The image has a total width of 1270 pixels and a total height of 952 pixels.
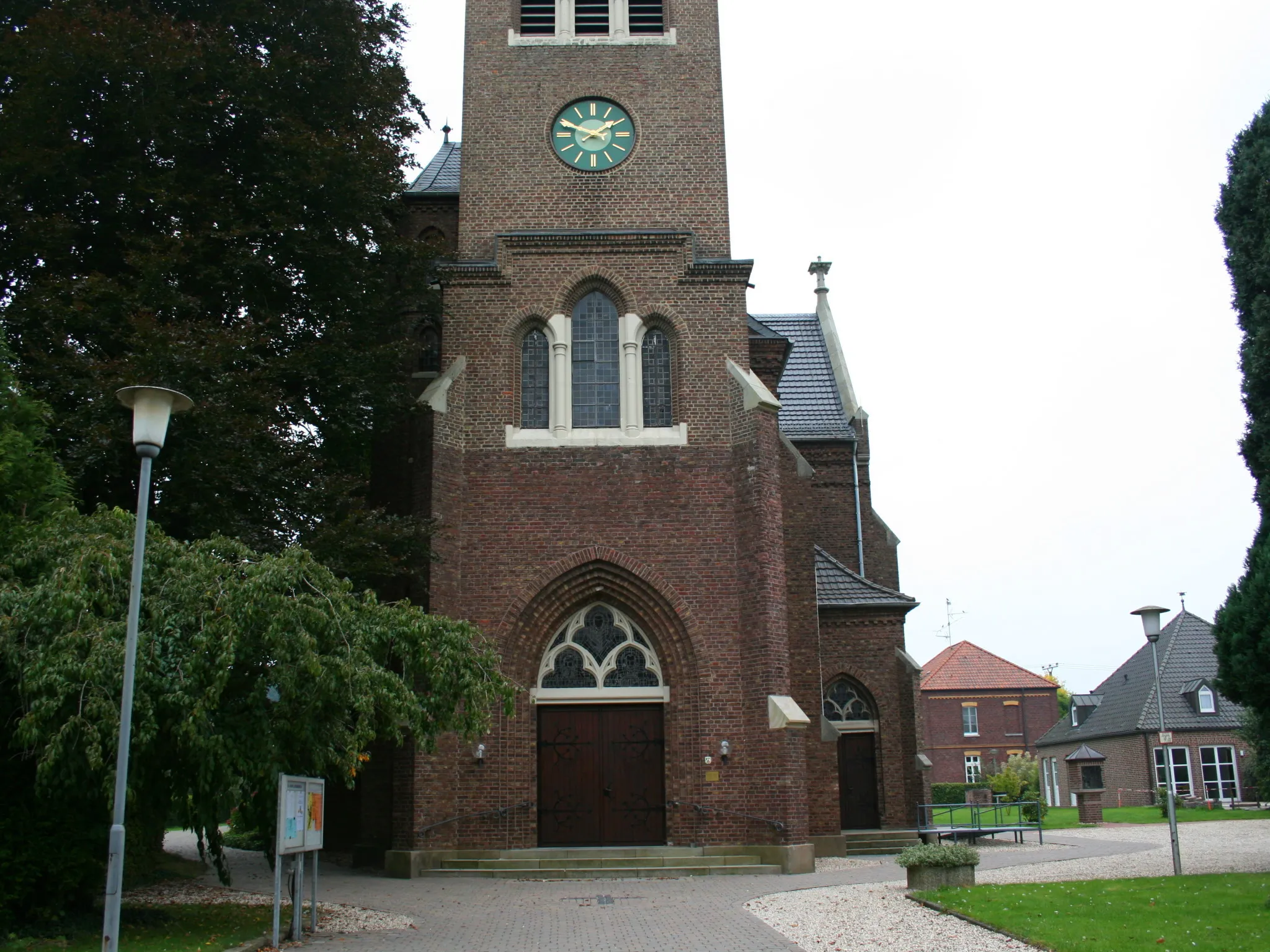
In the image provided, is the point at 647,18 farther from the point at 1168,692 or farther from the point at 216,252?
the point at 1168,692

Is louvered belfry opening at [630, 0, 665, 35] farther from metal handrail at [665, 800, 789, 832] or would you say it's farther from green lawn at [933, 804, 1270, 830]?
green lawn at [933, 804, 1270, 830]

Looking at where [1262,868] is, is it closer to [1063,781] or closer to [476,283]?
[476,283]

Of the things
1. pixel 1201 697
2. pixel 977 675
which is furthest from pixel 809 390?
pixel 977 675

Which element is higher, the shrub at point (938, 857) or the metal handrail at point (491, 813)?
the metal handrail at point (491, 813)

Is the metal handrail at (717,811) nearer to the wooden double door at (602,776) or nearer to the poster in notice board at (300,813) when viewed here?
the wooden double door at (602,776)

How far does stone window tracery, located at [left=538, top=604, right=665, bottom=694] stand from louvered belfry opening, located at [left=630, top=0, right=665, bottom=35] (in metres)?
11.3

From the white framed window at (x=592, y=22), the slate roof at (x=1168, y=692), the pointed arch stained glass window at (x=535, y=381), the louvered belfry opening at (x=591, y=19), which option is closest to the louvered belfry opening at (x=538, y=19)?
the white framed window at (x=592, y=22)

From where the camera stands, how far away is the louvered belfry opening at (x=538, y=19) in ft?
73.4

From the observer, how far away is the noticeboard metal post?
35.9 ft

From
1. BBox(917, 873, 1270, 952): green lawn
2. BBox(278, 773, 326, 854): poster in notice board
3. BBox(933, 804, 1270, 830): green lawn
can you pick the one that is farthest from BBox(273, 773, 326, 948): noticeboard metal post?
BBox(933, 804, 1270, 830): green lawn

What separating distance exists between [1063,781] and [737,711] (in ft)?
131

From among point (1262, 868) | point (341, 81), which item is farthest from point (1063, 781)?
point (341, 81)

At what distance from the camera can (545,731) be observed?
18.8 meters

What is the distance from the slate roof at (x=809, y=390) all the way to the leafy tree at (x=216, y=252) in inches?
467
